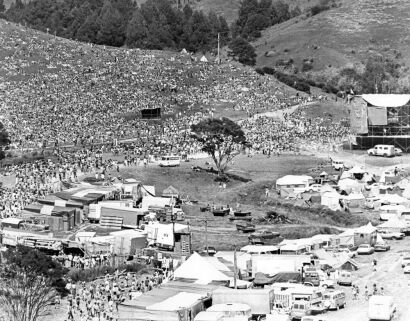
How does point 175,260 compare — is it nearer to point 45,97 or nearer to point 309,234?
point 309,234

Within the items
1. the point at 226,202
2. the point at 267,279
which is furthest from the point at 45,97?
the point at 267,279

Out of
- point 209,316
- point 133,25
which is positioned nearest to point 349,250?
point 209,316

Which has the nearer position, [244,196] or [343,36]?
[244,196]

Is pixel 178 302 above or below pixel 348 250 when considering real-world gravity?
above

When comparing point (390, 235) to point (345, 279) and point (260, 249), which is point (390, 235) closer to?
point (260, 249)

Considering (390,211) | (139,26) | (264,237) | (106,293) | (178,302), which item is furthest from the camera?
(139,26)

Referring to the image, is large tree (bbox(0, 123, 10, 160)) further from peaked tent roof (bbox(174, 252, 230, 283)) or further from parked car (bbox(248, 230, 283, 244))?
peaked tent roof (bbox(174, 252, 230, 283))
